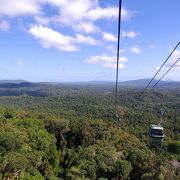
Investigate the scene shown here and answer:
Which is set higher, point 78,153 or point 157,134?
point 157,134

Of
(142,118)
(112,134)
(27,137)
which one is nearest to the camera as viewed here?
(27,137)

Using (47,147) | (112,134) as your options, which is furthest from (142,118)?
(47,147)

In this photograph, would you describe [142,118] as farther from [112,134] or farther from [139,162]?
[139,162]

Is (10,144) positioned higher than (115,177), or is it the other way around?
(10,144)

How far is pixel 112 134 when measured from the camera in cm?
5912

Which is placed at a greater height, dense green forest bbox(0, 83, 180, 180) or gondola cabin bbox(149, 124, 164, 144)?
gondola cabin bbox(149, 124, 164, 144)

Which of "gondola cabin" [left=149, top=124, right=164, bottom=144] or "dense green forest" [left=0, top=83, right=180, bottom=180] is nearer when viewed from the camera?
"gondola cabin" [left=149, top=124, right=164, bottom=144]

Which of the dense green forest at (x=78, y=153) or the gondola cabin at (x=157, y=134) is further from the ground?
the gondola cabin at (x=157, y=134)

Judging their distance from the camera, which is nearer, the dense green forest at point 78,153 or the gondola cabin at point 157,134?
the gondola cabin at point 157,134

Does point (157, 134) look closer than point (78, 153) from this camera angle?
Yes

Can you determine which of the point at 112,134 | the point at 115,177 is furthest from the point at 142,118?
the point at 115,177

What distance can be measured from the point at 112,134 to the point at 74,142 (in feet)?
24.3

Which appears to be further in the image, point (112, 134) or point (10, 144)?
point (112, 134)

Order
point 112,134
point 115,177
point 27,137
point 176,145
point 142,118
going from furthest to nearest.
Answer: point 142,118 → point 112,134 → point 176,145 → point 27,137 → point 115,177
